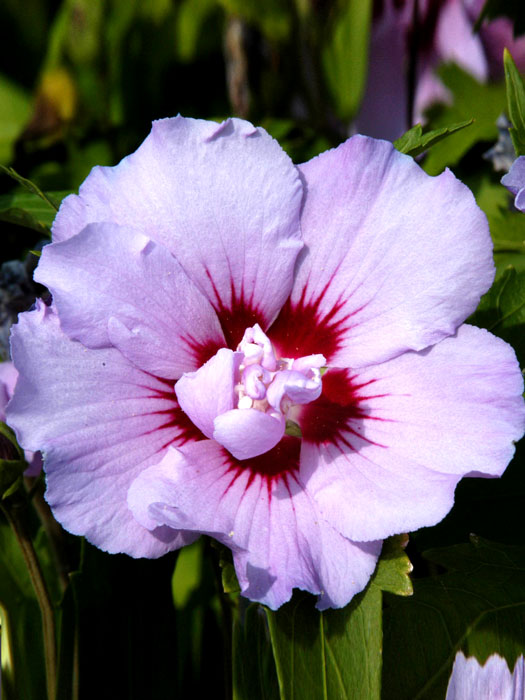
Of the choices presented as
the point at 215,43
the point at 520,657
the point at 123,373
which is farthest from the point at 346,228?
the point at 215,43

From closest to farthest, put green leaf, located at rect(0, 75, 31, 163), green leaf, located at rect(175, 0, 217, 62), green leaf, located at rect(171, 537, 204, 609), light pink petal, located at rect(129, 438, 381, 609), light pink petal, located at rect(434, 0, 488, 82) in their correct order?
1. light pink petal, located at rect(129, 438, 381, 609)
2. green leaf, located at rect(171, 537, 204, 609)
3. light pink petal, located at rect(434, 0, 488, 82)
4. green leaf, located at rect(175, 0, 217, 62)
5. green leaf, located at rect(0, 75, 31, 163)

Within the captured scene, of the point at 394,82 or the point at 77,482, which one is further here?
the point at 394,82

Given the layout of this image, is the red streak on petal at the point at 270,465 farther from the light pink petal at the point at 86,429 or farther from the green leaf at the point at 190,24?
the green leaf at the point at 190,24

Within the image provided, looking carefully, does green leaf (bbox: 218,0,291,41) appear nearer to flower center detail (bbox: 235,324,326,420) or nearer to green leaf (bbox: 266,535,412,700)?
flower center detail (bbox: 235,324,326,420)

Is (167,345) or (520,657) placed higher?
(167,345)

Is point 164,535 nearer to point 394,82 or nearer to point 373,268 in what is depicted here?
point 373,268

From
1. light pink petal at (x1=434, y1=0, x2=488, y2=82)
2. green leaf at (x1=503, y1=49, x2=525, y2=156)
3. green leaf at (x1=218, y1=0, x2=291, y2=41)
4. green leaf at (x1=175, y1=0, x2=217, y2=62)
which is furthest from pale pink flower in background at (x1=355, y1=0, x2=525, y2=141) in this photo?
green leaf at (x1=503, y1=49, x2=525, y2=156)

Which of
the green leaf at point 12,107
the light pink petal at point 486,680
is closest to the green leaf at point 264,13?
the green leaf at point 12,107
